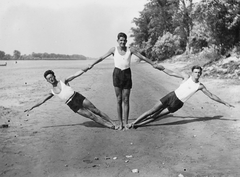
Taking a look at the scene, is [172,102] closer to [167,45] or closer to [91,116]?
[91,116]

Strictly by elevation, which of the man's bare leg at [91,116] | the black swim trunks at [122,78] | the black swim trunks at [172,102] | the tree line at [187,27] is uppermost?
the tree line at [187,27]

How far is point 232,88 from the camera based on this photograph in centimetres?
1264

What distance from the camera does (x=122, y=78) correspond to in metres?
6.57

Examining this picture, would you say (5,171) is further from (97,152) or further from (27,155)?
(97,152)

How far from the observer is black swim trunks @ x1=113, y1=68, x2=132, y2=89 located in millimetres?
6531

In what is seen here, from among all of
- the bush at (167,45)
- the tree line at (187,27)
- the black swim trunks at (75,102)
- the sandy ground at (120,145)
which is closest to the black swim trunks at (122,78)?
the black swim trunks at (75,102)

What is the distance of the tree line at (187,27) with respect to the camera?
18.5 m

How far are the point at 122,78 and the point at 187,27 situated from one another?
38.4m

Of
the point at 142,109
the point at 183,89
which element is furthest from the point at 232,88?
the point at 183,89

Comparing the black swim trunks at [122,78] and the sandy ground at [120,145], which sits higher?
the black swim trunks at [122,78]

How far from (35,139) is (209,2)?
627 inches

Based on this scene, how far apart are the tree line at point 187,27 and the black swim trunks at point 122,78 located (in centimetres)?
1401

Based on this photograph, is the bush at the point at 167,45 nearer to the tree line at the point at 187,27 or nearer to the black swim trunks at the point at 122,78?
the tree line at the point at 187,27

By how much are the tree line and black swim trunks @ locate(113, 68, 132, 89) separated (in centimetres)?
1401
